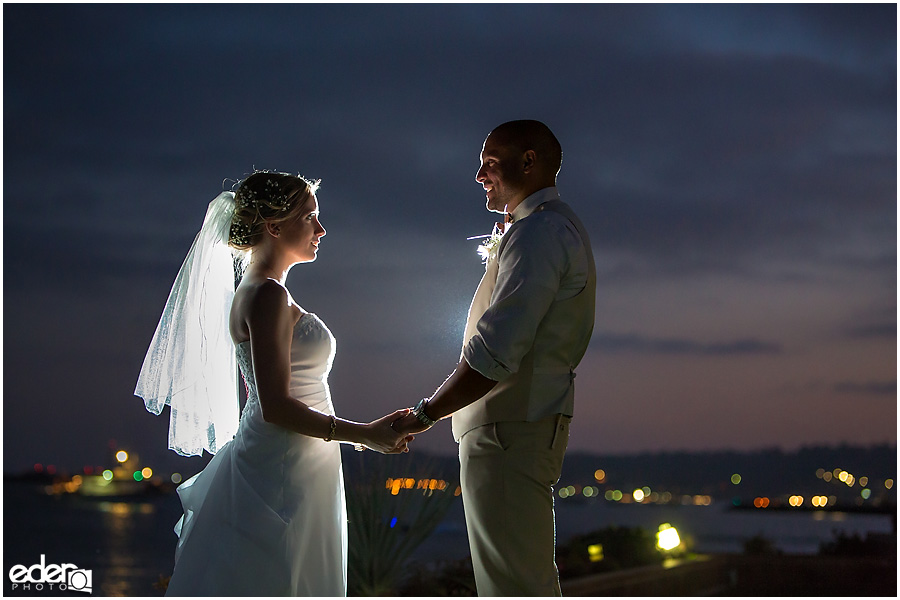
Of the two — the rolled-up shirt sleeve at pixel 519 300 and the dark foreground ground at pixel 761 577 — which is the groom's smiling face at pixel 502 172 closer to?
the rolled-up shirt sleeve at pixel 519 300

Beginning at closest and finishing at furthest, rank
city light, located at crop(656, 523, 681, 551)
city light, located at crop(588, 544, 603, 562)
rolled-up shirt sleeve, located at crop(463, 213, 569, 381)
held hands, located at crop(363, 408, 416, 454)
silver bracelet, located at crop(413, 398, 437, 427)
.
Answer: rolled-up shirt sleeve, located at crop(463, 213, 569, 381), silver bracelet, located at crop(413, 398, 437, 427), held hands, located at crop(363, 408, 416, 454), city light, located at crop(656, 523, 681, 551), city light, located at crop(588, 544, 603, 562)

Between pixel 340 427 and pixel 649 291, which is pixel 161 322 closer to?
pixel 340 427

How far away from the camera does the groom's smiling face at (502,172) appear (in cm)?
265

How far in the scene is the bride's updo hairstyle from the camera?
286cm

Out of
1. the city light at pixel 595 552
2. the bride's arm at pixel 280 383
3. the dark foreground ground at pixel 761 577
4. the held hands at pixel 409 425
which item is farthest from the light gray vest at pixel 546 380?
the city light at pixel 595 552

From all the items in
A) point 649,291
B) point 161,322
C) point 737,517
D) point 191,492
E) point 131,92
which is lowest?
point 737,517

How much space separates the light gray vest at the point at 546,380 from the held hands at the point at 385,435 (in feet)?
0.77

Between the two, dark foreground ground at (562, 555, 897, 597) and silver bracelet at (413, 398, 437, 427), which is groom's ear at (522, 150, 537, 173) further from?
dark foreground ground at (562, 555, 897, 597)

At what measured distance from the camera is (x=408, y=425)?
2.66m

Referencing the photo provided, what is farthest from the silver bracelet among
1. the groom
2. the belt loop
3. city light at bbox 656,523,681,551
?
city light at bbox 656,523,681,551

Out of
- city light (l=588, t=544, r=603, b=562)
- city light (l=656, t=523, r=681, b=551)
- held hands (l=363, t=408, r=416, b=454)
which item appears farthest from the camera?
city light (l=588, t=544, r=603, b=562)

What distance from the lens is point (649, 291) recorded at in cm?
2227

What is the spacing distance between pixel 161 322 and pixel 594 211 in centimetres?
1553

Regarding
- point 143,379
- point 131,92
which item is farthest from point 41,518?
point 143,379
